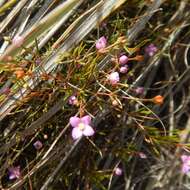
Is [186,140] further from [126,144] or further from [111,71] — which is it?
[111,71]

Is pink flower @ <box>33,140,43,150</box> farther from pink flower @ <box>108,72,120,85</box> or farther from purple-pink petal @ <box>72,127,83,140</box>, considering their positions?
pink flower @ <box>108,72,120,85</box>

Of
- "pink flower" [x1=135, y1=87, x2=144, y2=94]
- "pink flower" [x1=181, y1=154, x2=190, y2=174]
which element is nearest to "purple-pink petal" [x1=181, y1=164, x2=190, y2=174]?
"pink flower" [x1=181, y1=154, x2=190, y2=174]

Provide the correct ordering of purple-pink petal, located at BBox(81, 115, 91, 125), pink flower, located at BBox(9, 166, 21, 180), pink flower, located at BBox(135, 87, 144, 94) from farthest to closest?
1. pink flower, located at BBox(135, 87, 144, 94)
2. pink flower, located at BBox(9, 166, 21, 180)
3. purple-pink petal, located at BBox(81, 115, 91, 125)

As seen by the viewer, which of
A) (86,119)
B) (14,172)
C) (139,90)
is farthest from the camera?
(139,90)

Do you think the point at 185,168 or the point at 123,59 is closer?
the point at 123,59

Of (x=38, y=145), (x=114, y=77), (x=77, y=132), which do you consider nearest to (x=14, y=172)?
(x=38, y=145)

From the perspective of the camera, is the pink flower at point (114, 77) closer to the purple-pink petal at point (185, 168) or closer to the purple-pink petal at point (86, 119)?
the purple-pink petal at point (86, 119)

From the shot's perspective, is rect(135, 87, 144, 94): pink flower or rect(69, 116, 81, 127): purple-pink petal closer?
rect(69, 116, 81, 127): purple-pink petal

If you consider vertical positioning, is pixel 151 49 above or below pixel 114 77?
below

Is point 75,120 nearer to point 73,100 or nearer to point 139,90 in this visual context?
point 73,100
